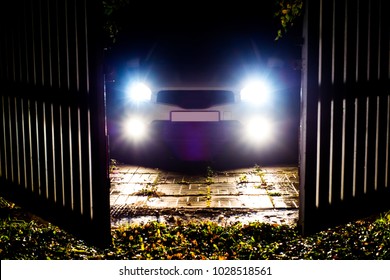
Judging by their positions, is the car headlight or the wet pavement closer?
the wet pavement

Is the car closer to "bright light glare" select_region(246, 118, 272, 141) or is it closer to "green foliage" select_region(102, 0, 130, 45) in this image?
"bright light glare" select_region(246, 118, 272, 141)

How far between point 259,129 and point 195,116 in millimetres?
1125

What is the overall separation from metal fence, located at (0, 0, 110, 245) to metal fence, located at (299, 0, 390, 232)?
1799mm

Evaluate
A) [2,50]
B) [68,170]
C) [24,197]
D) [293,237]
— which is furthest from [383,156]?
[2,50]

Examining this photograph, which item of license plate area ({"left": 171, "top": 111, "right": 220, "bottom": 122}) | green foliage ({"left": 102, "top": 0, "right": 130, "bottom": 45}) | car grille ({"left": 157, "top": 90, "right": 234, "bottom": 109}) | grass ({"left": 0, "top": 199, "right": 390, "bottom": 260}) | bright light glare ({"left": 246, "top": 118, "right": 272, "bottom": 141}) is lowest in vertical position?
grass ({"left": 0, "top": 199, "right": 390, "bottom": 260})

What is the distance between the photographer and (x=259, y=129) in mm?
7551

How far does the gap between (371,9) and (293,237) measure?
219 cm

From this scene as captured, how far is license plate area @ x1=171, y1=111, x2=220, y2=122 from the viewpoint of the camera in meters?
7.37

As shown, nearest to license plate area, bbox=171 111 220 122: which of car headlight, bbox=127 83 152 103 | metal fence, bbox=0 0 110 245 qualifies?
car headlight, bbox=127 83 152 103

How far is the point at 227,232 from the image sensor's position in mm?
4242

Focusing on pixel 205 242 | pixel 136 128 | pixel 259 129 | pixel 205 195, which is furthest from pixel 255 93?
pixel 205 242

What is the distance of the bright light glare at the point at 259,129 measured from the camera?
7.51m
